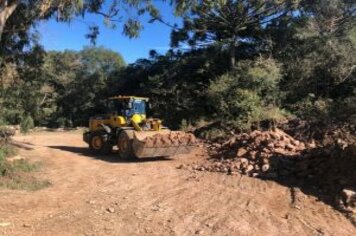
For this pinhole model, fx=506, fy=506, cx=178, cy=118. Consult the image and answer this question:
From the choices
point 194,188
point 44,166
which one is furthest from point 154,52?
point 194,188

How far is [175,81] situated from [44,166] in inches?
583

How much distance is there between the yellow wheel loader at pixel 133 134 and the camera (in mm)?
15844

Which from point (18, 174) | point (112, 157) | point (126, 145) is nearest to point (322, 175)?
point (126, 145)

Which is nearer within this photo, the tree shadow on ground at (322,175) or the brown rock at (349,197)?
the brown rock at (349,197)

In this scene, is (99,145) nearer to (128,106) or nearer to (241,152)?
(128,106)

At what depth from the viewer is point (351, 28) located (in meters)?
24.0

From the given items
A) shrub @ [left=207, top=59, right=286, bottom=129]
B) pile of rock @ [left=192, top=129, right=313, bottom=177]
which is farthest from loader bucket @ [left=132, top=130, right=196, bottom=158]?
shrub @ [left=207, top=59, right=286, bottom=129]

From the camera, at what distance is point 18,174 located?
12898mm

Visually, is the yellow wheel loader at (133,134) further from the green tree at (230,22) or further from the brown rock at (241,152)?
the green tree at (230,22)

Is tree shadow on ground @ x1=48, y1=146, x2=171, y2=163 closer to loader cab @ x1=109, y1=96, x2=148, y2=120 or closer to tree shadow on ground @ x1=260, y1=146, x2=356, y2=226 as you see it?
loader cab @ x1=109, y1=96, x2=148, y2=120

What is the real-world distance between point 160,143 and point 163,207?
5.94 meters

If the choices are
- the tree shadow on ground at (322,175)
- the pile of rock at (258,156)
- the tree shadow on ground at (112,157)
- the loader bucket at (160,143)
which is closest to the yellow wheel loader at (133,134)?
the loader bucket at (160,143)

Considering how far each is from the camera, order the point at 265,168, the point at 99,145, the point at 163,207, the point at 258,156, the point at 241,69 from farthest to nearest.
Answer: the point at 241,69, the point at 99,145, the point at 258,156, the point at 265,168, the point at 163,207

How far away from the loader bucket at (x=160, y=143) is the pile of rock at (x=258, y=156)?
1.07 m
